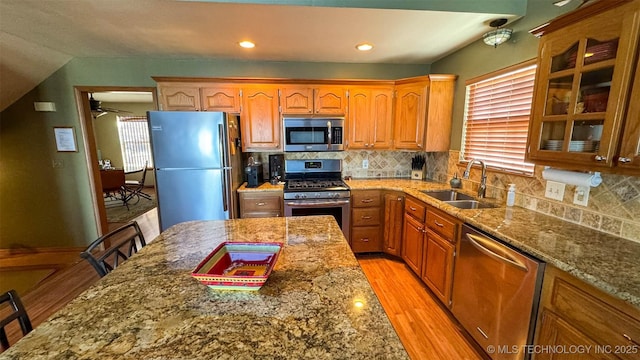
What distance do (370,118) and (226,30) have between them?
5.97 ft

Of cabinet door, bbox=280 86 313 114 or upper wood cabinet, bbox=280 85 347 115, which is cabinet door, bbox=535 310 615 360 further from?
cabinet door, bbox=280 86 313 114

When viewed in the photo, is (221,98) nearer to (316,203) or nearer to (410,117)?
(316,203)

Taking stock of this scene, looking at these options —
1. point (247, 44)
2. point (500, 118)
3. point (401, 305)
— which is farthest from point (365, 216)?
point (247, 44)

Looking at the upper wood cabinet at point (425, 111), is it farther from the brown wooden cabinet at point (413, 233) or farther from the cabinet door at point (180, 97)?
the cabinet door at point (180, 97)

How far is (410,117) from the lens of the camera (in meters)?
3.00

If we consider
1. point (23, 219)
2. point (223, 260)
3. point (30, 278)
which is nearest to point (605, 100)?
point (223, 260)

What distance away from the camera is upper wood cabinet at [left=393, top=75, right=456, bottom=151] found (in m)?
2.78

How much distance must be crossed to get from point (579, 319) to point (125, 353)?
173 cm

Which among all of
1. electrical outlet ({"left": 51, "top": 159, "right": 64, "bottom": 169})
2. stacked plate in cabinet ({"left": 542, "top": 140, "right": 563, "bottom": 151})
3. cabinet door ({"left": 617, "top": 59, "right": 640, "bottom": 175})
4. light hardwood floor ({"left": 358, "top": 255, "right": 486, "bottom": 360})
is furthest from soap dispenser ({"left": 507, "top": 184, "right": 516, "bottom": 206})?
electrical outlet ({"left": 51, "top": 159, "right": 64, "bottom": 169})

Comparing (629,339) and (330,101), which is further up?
(330,101)

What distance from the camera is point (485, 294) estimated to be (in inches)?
64.2

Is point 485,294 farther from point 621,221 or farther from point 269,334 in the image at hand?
point 269,334

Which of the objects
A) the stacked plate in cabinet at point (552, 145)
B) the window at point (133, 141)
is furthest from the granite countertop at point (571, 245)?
the window at point (133, 141)

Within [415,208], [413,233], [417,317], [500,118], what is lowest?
[417,317]
